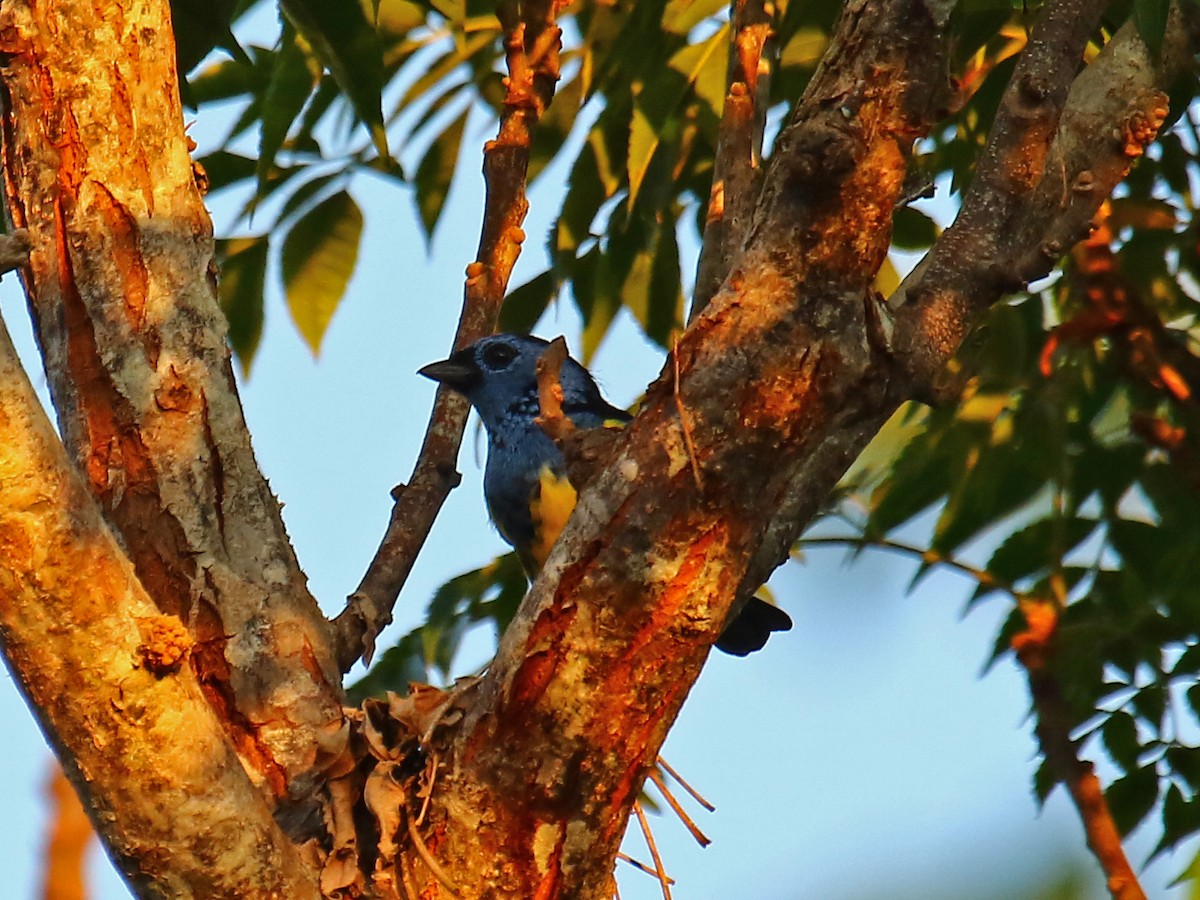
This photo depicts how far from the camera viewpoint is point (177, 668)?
213cm

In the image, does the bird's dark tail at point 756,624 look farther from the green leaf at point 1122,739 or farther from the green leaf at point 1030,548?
the green leaf at point 1122,739

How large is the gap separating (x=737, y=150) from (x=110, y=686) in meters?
1.32

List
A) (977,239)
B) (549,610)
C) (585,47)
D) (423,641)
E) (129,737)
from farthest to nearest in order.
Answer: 1. (585,47)
2. (423,641)
3. (977,239)
4. (549,610)
5. (129,737)

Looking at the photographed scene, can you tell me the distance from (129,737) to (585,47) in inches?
81.2

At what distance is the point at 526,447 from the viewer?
15.0ft

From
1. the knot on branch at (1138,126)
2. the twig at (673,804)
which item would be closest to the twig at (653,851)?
the twig at (673,804)

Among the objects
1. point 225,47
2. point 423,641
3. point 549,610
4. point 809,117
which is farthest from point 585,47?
point 549,610

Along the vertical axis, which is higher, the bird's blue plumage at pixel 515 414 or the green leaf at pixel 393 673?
the bird's blue plumage at pixel 515 414

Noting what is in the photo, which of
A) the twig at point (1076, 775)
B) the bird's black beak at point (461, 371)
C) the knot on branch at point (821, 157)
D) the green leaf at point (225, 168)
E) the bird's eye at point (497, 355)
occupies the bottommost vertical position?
the twig at point (1076, 775)

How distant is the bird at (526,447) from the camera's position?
4215 mm

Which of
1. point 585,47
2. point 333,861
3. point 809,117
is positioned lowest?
point 333,861

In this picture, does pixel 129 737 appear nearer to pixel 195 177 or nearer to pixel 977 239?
pixel 195 177

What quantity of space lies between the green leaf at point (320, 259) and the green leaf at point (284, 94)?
0.41 metres

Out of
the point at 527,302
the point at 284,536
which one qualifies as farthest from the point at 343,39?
the point at 527,302
